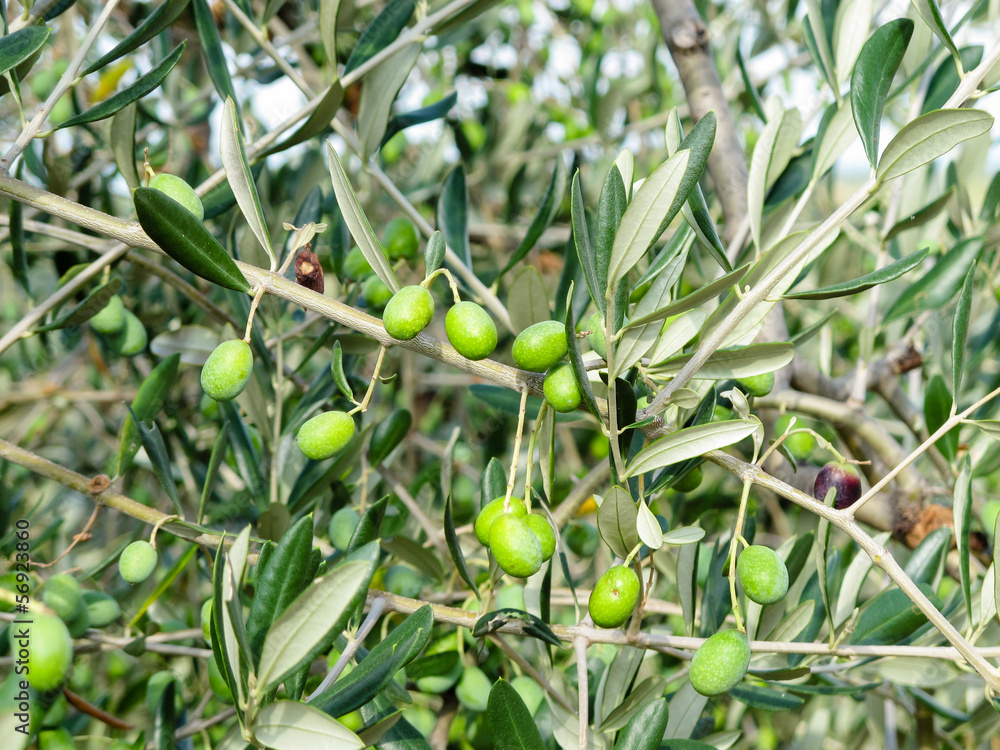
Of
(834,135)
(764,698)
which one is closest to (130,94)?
(834,135)

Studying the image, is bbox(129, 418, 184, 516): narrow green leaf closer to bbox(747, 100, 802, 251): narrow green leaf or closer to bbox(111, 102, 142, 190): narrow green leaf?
bbox(111, 102, 142, 190): narrow green leaf

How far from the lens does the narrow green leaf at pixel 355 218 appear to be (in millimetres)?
836

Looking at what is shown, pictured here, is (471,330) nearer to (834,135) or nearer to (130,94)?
(130,94)

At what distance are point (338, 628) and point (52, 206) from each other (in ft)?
1.80

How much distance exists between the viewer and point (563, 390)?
78cm

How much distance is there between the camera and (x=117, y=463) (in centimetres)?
117

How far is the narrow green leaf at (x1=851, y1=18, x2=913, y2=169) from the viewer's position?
2.66 feet

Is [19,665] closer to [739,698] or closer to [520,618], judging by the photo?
[520,618]

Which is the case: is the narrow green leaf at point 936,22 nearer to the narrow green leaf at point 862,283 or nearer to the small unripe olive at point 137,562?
the narrow green leaf at point 862,283

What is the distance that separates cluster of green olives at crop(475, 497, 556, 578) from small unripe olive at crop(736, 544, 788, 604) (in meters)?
0.22

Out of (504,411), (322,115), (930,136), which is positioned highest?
(322,115)

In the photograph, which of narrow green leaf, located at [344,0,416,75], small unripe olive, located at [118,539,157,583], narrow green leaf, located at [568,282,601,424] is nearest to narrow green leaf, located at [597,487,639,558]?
narrow green leaf, located at [568,282,601,424]

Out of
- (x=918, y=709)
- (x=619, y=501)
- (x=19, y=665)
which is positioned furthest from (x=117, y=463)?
(x=918, y=709)

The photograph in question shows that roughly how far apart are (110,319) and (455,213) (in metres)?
0.66
